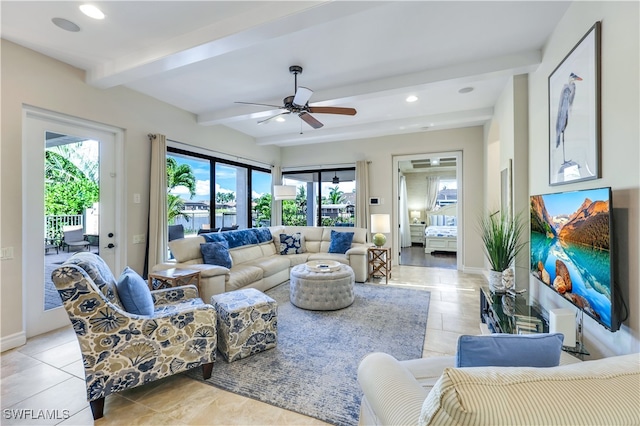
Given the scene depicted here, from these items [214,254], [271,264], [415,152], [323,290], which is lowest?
[323,290]

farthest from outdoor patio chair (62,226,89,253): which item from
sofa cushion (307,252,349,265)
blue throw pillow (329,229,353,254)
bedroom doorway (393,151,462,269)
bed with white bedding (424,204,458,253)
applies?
bed with white bedding (424,204,458,253)

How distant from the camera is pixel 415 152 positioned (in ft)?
19.4

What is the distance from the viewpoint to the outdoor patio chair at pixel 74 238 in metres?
3.17

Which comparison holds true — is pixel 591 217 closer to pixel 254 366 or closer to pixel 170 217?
pixel 254 366

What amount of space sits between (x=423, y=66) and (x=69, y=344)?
4782 millimetres

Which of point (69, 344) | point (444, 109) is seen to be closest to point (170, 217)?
point (69, 344)

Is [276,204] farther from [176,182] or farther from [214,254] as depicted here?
[214,254]

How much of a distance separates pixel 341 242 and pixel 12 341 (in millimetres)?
4379

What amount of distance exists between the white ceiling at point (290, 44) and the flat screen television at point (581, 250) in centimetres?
164

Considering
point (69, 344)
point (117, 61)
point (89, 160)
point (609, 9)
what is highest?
point (117, 61)

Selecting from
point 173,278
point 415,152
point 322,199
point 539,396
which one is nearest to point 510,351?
point 539,396

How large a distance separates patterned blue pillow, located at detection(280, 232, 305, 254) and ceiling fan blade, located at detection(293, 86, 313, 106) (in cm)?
305

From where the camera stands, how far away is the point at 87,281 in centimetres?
162

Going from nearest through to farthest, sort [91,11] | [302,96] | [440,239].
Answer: [91,11]
[302,96]
[440,239]
